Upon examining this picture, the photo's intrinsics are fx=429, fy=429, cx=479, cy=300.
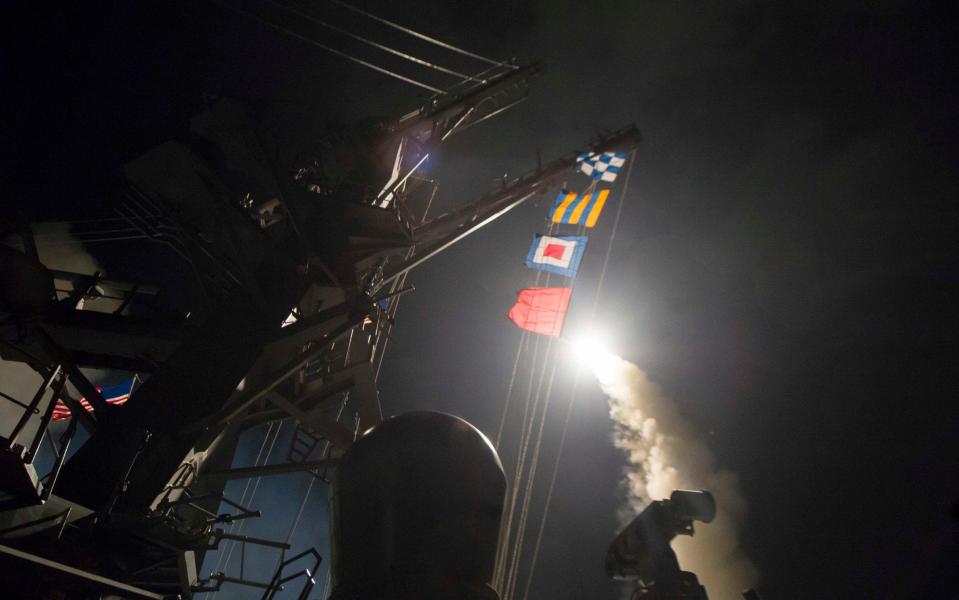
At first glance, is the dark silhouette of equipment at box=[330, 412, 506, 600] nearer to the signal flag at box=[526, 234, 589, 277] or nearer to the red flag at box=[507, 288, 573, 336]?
the red flag at box=[507, 288, 573, 336]

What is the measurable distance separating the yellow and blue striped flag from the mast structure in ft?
19.6

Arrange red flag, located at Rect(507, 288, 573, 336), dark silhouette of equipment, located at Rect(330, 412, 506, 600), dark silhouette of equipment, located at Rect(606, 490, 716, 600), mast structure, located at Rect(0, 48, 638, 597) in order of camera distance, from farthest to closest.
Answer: red flag, located at Rect(507, 288, 573, 336), mast structure, located at Rect(0, 48, 638, 597), dark silhouette of equipment, located at Rect(606, 490, 716, 600), dark silhouette of equipment, located at Rect(330, 412, 506, 600)

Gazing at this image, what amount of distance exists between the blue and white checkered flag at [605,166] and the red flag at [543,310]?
4579 mm

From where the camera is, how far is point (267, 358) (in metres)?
9.09

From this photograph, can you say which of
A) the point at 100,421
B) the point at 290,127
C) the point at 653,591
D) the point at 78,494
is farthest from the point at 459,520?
the point at 290,127

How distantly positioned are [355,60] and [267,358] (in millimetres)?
8490

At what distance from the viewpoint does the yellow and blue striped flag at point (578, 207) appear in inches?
666

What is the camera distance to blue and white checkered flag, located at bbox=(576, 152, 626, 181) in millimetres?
16391

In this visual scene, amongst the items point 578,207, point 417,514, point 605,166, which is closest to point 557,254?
point 578,207

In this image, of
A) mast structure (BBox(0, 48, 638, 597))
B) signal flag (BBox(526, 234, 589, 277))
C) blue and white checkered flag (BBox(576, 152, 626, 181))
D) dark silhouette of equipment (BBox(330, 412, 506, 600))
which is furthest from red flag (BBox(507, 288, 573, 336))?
dark silhouette of equipment (BBox(330, 412, 506, 600))

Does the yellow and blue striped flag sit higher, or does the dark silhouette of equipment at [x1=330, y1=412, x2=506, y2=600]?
the yellow and blue striped flag

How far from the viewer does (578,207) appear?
56.3 ft

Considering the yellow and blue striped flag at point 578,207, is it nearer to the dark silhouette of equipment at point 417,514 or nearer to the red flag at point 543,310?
the red flag at point 543,310

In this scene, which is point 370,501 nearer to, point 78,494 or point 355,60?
point 78,494
